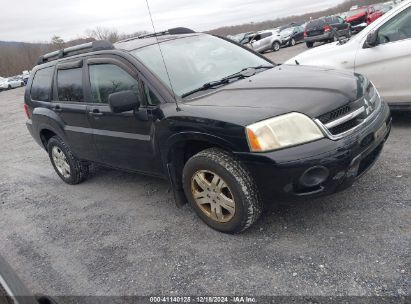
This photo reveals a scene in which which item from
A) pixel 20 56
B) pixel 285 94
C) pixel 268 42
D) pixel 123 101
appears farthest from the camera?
pixel 20 56

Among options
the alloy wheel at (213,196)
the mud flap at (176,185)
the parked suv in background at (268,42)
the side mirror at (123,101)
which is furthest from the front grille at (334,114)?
the parked suv in background at (268,42)

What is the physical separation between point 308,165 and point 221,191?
2.58ft

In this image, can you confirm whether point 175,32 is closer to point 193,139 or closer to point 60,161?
point 193,139

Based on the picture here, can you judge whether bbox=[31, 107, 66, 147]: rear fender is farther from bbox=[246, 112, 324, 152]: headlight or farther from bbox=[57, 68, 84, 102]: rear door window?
bbox=[246, 112, 324, 152]: headlight

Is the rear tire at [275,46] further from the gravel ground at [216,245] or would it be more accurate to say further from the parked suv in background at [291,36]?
the gravel ground at [216,245]

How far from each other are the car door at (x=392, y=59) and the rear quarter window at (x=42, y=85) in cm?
416

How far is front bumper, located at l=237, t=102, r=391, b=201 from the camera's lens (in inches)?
106

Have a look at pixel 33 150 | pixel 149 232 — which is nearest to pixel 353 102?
pixel 149 232

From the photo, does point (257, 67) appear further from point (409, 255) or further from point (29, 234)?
point (29, 234)

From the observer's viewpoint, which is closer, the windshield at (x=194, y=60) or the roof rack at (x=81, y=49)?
the windshield at (x=194, y=60)

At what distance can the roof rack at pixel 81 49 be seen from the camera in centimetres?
405

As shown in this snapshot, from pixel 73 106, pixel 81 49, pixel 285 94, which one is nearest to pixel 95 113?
pixel 73 106

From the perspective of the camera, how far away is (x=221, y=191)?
3133 millimetres

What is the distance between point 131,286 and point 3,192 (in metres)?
3.76
